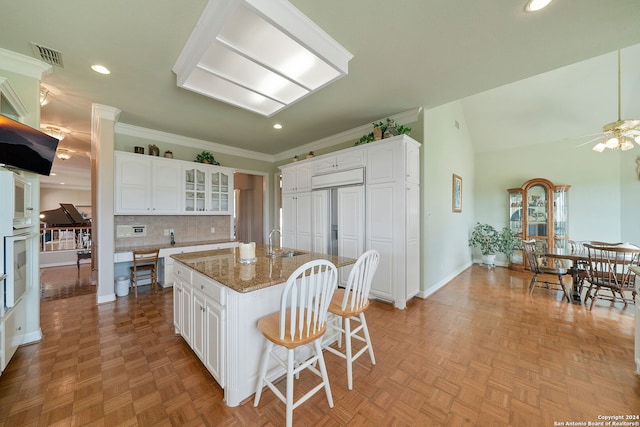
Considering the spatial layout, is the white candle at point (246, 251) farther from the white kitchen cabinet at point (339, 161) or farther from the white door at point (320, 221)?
the white kitchen cabinet at point (339, 161)

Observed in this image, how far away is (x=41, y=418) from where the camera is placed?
4.74 feet

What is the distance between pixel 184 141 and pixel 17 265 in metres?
3.21

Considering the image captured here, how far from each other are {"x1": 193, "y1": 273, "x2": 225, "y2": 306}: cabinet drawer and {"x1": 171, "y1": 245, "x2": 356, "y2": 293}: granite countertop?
0.06 meters

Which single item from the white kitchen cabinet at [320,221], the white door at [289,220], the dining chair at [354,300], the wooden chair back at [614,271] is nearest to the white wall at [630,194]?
the wooden chair back at [614,271]

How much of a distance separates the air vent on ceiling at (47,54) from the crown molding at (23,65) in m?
0.09

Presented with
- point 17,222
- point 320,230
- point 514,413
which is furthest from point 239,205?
point 514,413

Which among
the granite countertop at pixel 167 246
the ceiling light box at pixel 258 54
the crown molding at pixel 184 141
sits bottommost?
the granite countertop at pixel 167 246

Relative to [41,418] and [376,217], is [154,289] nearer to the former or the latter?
[41,418]

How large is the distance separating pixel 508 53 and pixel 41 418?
4518mm

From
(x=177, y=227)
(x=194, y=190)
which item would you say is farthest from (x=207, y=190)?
(x=177, y=227)

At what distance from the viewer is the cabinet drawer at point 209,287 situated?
1.58 metres

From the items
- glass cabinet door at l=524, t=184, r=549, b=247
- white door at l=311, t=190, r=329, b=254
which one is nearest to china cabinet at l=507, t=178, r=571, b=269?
glass cabinet door at l=524, t=184, r=549, b=247

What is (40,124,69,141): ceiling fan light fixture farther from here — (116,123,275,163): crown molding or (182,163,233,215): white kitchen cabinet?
(182,163,233,215): white kitchen cabinet

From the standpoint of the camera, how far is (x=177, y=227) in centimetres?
446
